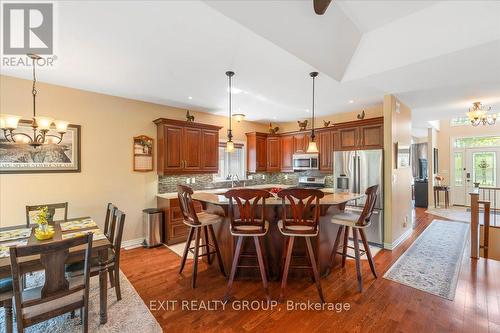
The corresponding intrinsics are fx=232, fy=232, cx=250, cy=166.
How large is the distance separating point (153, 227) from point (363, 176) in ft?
13.4

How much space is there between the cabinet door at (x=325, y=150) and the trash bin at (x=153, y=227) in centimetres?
375

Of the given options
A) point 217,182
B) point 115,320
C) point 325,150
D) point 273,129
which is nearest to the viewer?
point 115,320

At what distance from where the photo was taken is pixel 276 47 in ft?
8.01

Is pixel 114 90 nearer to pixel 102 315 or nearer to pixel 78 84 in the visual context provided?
pixel 78 84

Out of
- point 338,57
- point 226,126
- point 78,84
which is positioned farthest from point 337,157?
point 78,84

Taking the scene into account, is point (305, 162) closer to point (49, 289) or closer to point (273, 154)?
point (273, 154)

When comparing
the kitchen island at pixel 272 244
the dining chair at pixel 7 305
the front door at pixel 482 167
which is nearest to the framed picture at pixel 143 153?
the kitchen island at pixel 272 244

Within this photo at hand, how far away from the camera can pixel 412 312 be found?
2365 mm

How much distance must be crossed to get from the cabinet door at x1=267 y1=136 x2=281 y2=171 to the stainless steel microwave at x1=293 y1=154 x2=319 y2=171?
60 centimetres

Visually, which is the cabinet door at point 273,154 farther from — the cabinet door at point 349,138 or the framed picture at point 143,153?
the framed picture at point 143,153

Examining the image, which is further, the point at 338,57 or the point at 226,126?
the point at 226,126

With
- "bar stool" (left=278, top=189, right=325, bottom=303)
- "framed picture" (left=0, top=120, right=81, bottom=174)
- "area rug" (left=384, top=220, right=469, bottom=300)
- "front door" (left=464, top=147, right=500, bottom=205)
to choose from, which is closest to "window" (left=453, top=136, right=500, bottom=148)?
"front door" (left=464, top=147, right=500, bottom=205)

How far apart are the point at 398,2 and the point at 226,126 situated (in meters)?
4.26

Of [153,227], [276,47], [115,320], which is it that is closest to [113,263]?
[115,320]
